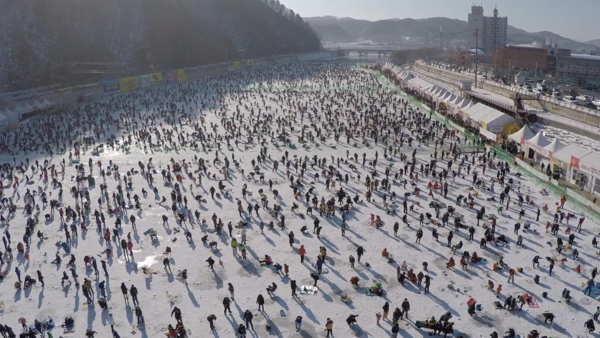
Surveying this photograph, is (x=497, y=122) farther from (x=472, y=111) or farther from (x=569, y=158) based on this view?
(x=569, y=158)

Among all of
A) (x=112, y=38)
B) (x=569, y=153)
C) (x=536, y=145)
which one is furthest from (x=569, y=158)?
(x=112, y=38)

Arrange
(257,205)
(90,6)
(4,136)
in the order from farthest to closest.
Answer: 1. (90,6)
2. (4,136)
3. (257,205)

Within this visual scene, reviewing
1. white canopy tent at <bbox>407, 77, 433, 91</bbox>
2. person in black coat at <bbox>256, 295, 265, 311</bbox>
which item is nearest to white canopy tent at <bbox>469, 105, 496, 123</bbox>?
white canopy tent at <bbox>407, 77, 433, 91</bbox>

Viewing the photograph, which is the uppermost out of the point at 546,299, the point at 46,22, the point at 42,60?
the point at 46,22

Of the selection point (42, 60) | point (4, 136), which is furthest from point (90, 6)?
point (4, 136)

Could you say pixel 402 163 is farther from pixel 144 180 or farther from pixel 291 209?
pixel 144 180

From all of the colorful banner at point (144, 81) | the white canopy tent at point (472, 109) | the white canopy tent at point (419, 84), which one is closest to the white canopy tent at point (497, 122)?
the white canopy tent at point (472, 109)

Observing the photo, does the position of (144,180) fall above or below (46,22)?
below
